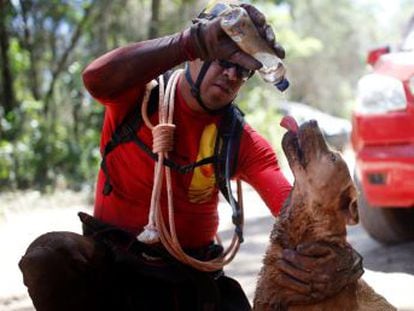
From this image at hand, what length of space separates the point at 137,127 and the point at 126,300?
0.73m

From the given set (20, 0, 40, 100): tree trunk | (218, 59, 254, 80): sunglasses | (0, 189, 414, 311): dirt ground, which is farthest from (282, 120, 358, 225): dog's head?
(20, 0, 40, 100): tree trunk

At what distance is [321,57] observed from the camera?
32438 millimetres

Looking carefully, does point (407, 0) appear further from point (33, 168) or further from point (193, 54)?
point (193, 54)

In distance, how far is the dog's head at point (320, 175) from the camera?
2174 millimetres

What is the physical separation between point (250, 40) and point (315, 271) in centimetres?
75

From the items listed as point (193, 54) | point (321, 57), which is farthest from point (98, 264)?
point (321, 57)

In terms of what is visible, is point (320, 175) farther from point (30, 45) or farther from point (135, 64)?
point (30, 45)

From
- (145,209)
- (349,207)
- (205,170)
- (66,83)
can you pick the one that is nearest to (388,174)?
(205,170)

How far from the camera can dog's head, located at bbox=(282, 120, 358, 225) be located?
2174 millimetres

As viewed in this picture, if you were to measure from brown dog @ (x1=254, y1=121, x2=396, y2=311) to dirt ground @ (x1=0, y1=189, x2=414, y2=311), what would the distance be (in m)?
1.57

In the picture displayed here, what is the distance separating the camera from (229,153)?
2.80 m

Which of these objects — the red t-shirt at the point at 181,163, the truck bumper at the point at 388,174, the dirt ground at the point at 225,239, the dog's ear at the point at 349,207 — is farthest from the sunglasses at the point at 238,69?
the truck bumper at the point at 388,174

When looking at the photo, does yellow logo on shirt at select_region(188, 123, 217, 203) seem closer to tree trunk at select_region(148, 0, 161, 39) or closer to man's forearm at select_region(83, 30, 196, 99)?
man's forearm at select_region(83, 30, 196, 99)

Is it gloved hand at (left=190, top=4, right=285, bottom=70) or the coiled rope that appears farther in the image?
the coiled rope
